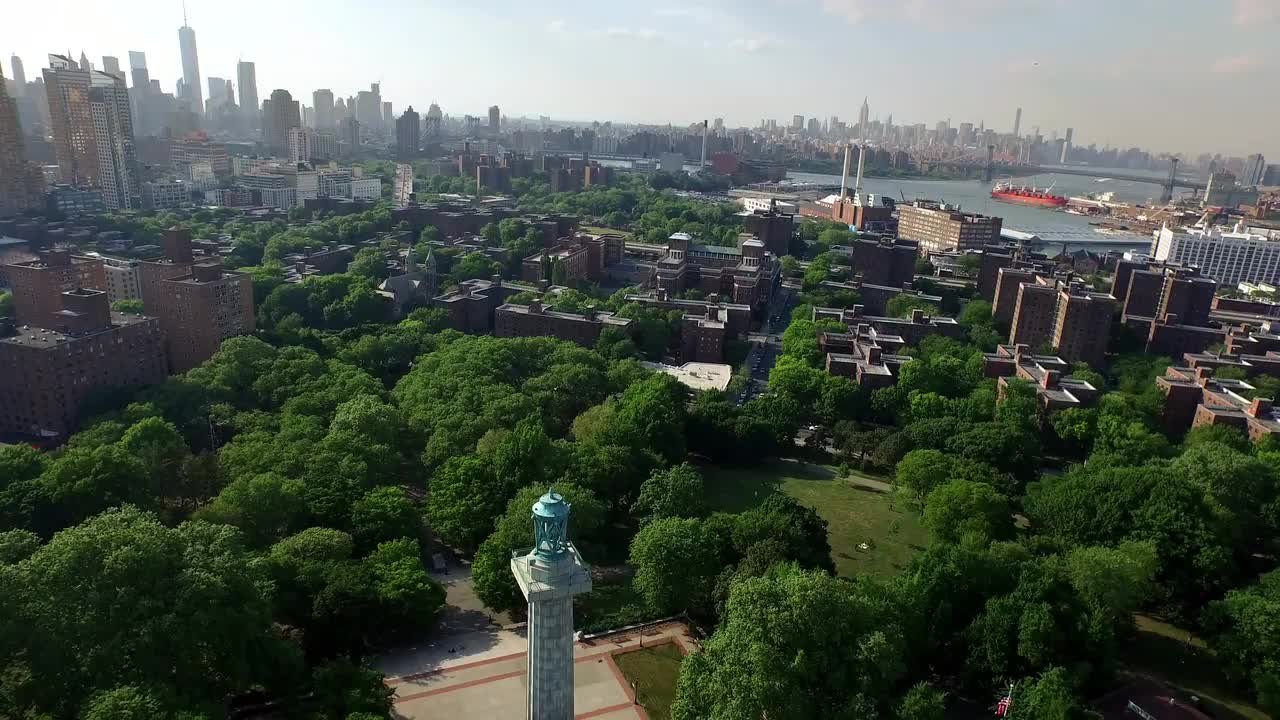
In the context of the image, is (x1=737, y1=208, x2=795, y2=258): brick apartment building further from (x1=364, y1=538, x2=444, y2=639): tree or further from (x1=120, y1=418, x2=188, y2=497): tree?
(x1=364, y1=538, x2=444, y2=639): tree

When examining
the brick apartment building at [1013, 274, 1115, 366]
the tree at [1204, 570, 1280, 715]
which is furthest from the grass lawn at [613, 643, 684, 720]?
the brick apartment building at [1013, 274, 1115, 366]

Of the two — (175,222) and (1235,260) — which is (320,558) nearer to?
(175,222)

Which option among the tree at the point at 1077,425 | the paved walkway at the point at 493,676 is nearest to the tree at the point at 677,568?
the paved walkway at the point at 493,676

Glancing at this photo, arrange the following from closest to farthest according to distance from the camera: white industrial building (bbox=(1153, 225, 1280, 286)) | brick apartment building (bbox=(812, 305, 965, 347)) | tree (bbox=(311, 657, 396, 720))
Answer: tree (bbox=(311, 657, 396, 720)) < brick apartment building (bbox=(812, 305, 965, 347)) < white industrial building (bbox=(1153, 225, 1280, 286))

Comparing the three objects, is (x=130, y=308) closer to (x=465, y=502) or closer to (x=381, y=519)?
(x=381, y=519)

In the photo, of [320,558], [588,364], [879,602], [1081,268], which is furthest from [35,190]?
[1081,268]
